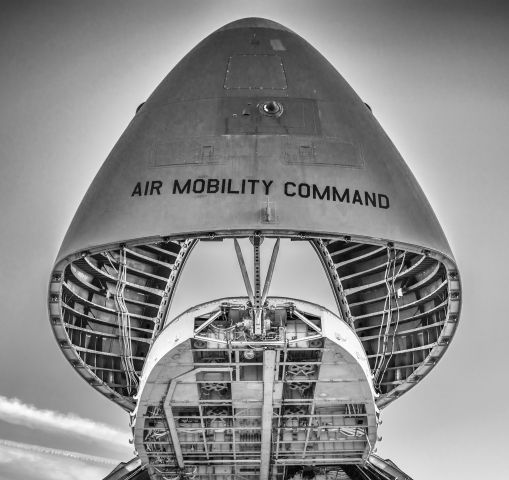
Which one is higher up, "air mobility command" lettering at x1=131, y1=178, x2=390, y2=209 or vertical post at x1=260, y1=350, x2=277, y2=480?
"air mobility command" lettering at x1=131, y1=178, x2=390, y2=209

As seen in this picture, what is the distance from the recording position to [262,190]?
18078mm

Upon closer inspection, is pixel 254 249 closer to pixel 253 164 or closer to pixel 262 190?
pixel 262 190

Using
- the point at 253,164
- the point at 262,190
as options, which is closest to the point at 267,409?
the point at 262,190

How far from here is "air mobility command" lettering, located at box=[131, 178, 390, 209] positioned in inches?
715

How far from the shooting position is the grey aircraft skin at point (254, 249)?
18344 millimetres

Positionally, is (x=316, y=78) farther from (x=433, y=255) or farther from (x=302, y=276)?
(x=302, y=276)

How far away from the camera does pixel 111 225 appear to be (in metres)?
18.8

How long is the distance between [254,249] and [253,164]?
2136 mm

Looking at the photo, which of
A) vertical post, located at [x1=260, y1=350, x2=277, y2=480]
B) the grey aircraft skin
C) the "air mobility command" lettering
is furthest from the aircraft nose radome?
vertical post, located at [x1=260, y1=350, x2=277, y2=480]

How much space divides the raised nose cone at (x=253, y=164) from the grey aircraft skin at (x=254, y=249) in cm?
5

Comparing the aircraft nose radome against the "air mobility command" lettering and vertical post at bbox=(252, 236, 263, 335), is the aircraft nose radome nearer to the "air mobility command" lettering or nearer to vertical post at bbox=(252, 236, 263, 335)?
the "air mobility command" lettering

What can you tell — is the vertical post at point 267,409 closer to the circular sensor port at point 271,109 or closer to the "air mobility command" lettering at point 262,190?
the "air mobility command" lettering at point 262,190

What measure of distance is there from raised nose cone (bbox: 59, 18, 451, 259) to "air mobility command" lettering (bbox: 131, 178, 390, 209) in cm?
3

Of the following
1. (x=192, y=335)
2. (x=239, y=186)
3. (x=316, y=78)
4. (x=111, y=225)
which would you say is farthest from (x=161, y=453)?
(x=316, y=78)
